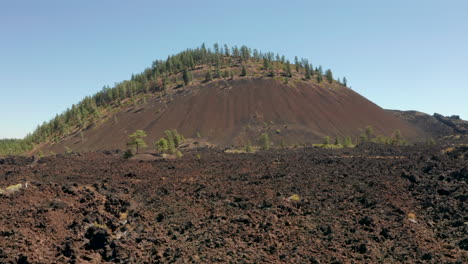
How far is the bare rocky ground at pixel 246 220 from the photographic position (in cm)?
1432

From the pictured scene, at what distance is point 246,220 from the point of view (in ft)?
60.2

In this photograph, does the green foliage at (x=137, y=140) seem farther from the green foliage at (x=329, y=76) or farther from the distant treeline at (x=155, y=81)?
the green foliage at (x=329, y=76)

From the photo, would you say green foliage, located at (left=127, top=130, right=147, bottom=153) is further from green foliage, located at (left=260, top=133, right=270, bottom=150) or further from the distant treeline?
the distant treeline

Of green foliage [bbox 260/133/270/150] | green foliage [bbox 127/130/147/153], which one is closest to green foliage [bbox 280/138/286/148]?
green foliage [bbox 260/133/270/150]

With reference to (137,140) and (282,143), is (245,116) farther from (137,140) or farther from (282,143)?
(137,140)

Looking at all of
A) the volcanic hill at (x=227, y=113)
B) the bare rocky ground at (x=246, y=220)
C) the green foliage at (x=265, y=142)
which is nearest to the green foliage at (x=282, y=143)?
the volcanic hill at (x=227, y=113)

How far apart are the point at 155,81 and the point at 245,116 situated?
62.7m

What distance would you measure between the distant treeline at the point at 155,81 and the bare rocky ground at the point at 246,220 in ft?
362

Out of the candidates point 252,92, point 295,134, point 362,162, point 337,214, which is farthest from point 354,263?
point 252,92

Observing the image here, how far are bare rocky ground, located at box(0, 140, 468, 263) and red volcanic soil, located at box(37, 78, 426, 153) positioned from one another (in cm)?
6460

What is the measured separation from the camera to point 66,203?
64.1ft

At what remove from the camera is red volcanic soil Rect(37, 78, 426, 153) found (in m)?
99.3

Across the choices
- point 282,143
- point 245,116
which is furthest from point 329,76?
point 282,143

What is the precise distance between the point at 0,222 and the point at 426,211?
24.7m
